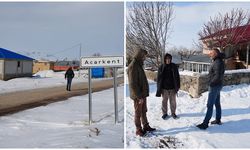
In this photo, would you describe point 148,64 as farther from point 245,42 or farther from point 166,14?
point 245,42

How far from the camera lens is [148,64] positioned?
18.1 meters

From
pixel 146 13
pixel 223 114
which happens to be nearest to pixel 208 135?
pixel 223 114

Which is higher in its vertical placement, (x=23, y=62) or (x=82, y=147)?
(x=23, y=62)

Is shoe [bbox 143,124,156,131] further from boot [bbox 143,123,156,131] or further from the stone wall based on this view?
the stone wall

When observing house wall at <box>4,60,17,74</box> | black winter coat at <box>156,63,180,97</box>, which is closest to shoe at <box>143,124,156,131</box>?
black winter coat at <box>156,63,180,97</box>

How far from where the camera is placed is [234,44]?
2172cm

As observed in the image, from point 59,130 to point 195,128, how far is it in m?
2.88

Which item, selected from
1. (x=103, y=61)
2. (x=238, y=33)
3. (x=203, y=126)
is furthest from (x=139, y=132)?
(x=238, y=33)

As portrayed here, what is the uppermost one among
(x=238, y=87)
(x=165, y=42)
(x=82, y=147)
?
(x=165, y=42)

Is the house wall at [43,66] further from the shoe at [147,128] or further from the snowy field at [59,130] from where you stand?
the shoe at [147,128]

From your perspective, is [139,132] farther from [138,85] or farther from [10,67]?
[10,67]

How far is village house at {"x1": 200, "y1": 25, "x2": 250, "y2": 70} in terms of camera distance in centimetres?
2161

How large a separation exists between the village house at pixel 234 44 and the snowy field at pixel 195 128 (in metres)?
13.0

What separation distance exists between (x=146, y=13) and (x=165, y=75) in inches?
329
